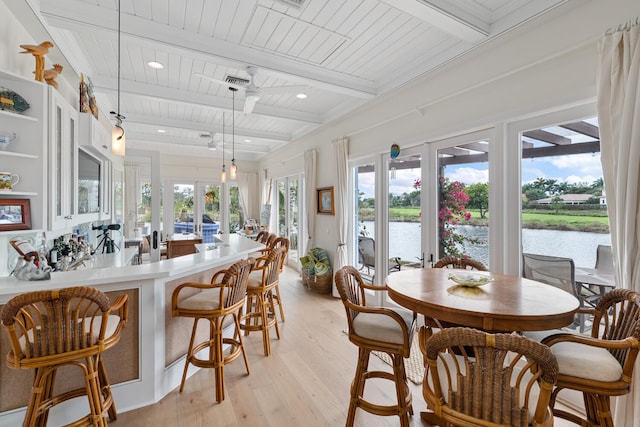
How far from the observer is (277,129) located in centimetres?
604

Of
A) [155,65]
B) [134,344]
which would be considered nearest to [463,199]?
[134,344]

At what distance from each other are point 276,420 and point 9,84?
2.82 m

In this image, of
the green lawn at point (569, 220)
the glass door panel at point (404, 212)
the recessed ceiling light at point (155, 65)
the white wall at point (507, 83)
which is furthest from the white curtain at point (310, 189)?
the green lawn at point (569, 220)

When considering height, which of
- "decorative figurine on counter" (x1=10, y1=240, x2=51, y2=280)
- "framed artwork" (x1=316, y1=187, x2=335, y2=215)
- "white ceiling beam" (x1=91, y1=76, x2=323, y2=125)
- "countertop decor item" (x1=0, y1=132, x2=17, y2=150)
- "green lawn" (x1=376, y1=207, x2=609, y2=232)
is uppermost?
"white ceiling beam" (x1=91, y1=76, x2=323, y2=125)

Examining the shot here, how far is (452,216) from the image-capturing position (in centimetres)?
315

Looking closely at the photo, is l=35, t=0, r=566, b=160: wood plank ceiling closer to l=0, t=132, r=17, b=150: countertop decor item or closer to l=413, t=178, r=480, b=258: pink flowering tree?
l=0, t=132, r=17, b=150: countertop decor item

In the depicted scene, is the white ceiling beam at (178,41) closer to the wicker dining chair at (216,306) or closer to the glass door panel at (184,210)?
the wicker dining chair at (216,306)

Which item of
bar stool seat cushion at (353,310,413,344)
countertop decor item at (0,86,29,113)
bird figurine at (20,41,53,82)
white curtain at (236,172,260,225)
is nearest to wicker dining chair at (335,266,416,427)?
bar stool seat cushion at (353,310,413,344)

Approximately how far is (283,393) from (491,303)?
5.55ft

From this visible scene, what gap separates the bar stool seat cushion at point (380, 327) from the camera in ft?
5.67

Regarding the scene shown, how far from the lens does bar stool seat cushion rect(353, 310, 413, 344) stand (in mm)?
1729

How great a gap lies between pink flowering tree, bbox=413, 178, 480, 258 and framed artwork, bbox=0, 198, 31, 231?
3.55 m

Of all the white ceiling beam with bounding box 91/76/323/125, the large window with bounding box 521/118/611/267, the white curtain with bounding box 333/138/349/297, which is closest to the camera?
the large window with bounding box 521/118/611/267

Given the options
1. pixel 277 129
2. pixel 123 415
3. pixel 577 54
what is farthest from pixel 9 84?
pixel 277 129
